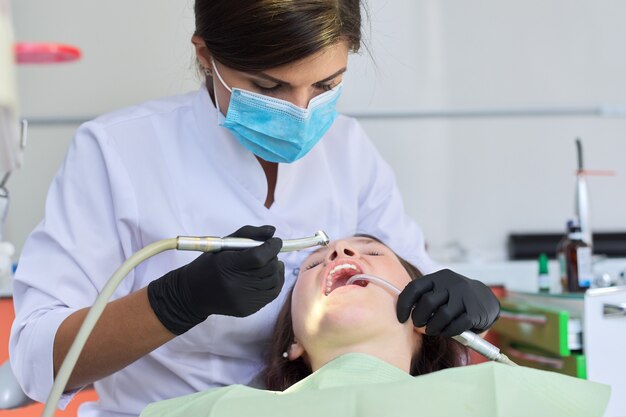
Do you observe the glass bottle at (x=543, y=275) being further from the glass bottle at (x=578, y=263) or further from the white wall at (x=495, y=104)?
the white wall at (x=495, y=104)

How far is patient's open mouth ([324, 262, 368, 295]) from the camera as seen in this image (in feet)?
5.75

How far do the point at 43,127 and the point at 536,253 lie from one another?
171 cm

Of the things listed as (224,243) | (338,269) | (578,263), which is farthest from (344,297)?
(578,263)

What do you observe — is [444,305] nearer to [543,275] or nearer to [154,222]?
[154,222]

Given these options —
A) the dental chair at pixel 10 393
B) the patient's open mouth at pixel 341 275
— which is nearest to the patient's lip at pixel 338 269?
the patient's open mouth at pixel 341 275

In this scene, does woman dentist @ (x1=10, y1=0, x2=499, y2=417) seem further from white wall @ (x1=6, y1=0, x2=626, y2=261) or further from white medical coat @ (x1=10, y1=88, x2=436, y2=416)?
white wall @ (x1=6, y1=0, x2=626, y2=261)

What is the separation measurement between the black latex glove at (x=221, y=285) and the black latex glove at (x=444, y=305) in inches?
10.7

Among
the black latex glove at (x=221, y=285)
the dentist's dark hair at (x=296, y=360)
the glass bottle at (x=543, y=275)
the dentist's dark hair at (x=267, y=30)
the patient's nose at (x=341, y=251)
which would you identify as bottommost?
the glass bottle at (x=543, y=275)

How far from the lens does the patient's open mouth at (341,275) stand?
5.75 ft

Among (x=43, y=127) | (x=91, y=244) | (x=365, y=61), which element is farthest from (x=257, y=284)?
(x=43, y=127)

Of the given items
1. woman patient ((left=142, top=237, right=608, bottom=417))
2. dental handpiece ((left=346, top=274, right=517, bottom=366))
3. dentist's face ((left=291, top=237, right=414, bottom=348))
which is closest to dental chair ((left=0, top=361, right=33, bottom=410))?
woman patient ((left=142, top=237, right=608, bottom=417))

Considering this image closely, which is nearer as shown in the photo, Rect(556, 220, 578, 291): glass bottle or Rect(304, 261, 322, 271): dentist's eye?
Rect(304, 261, 322, 271): dentist's eye

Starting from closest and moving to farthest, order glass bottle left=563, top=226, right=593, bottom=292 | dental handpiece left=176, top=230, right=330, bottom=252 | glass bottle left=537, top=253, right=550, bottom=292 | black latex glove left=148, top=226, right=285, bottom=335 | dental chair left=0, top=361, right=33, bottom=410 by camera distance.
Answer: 1. dental handpiece left=176, top=230, right=330, bottom=252
2. black latex glove left=148, top=226, right=285, bottom=335
3. dental chair left=0, top=361, right=33, bottom=410
4. glass bottle left=563, top=226, right=593, bottom=292
5. glass bottle left=537, top=253, right=550, bottom=292

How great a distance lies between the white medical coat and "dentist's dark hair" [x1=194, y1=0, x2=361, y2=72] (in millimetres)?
268
